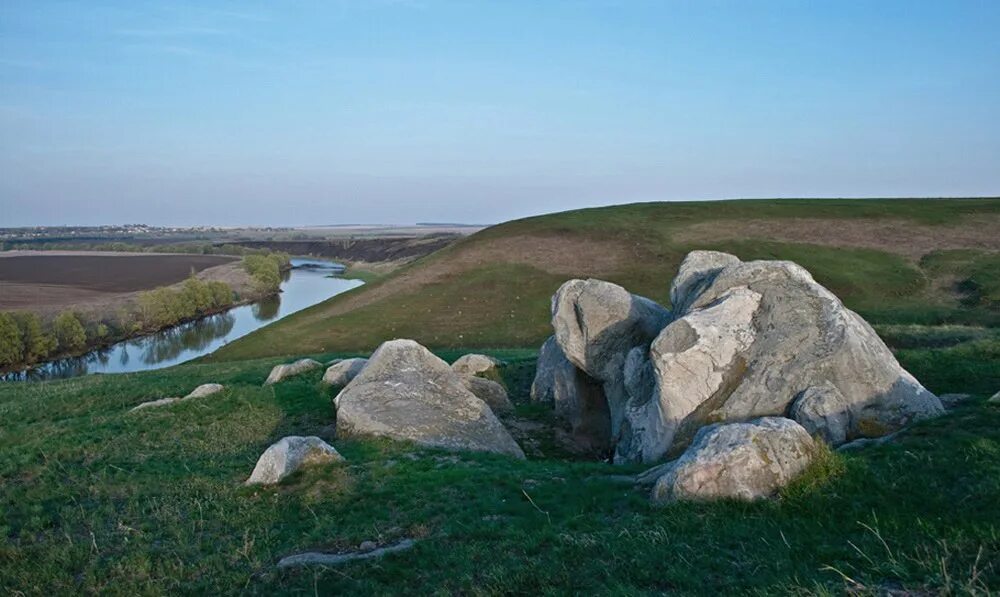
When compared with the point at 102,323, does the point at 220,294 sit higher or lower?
higher

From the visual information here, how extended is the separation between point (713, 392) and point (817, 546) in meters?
9.23

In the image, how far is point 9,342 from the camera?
6309 cm

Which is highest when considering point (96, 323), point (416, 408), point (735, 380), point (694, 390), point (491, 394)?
point (735, 380)

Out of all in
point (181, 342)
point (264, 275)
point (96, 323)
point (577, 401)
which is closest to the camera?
point (577, 401)

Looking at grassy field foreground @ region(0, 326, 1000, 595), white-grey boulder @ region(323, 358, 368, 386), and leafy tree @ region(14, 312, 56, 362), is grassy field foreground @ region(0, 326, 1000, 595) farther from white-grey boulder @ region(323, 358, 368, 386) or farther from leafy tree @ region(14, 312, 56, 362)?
leafy tree @ region(14, 312, 56, 362)

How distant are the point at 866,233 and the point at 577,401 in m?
59.9

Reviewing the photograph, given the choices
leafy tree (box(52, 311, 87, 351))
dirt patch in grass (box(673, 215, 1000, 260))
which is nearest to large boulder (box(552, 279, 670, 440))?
dirt patch in grass (box(673, 215, 1000, 260))

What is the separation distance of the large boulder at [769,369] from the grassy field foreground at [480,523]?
209 centimetres

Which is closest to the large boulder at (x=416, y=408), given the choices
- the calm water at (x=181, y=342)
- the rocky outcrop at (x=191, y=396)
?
the rocky outcrop at (x=191, y=396)

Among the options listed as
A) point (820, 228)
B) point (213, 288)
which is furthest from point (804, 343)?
point (213, 288)

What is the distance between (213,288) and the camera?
97.8m

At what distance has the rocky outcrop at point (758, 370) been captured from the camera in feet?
55.3

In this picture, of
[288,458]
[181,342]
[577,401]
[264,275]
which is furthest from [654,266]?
[264,275]

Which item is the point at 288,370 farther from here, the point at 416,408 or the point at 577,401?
the point at 577,401
